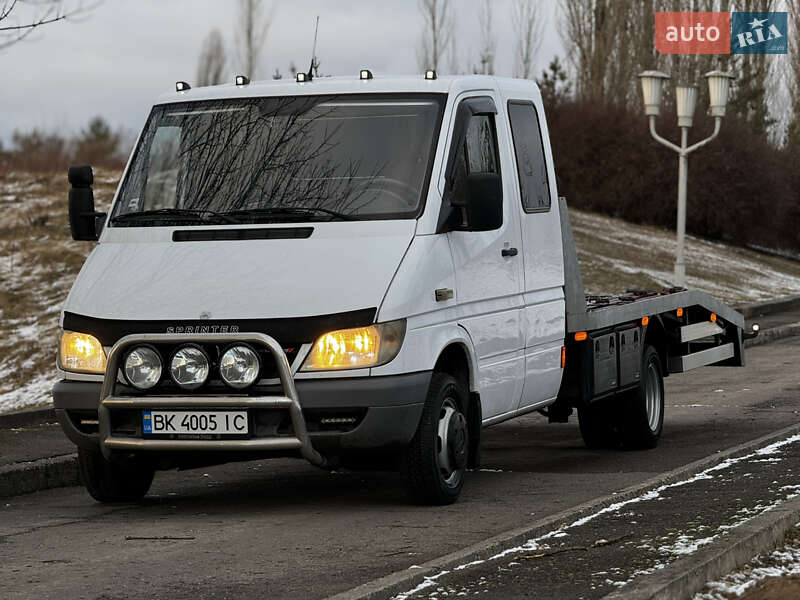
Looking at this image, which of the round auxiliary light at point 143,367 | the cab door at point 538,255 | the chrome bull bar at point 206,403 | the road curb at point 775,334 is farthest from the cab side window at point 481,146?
Result: the road curb at point 775,334

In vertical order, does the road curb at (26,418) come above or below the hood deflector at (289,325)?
below

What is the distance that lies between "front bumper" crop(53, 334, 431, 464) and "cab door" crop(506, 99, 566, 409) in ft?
5.27

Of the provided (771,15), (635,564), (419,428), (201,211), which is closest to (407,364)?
(419,428)

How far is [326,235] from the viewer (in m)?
8.16

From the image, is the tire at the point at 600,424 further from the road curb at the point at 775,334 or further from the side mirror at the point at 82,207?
the road curb at the point at 775,334

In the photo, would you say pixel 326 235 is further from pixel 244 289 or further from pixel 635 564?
pixel 635 564

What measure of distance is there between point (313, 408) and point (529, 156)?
8.70 feet

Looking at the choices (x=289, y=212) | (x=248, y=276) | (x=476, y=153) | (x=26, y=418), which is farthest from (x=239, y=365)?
(x=26, y=418)

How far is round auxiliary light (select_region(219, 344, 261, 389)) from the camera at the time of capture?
772 centimetres

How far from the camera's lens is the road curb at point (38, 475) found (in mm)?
9609

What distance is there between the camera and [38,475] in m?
9.88

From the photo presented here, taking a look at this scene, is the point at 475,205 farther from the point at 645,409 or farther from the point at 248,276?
the point at 645,409

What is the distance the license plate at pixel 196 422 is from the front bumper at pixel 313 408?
1.8 inches

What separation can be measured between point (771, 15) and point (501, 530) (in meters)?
49.0
